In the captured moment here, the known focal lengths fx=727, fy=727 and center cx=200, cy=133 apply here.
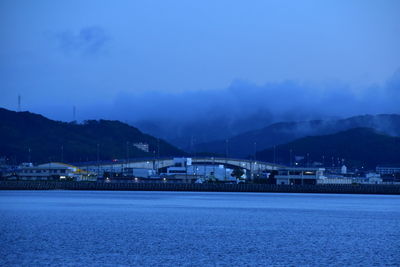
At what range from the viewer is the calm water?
46.5m

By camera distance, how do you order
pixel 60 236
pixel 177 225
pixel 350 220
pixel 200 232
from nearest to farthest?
pixel 60 236
pixel 200 232
pixel 177 225
pixel 350 220

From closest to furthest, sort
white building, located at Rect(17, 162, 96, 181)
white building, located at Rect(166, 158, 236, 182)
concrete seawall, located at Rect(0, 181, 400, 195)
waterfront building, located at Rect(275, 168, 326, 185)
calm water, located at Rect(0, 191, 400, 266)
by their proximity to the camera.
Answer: calm water, located at Rect(0, 191, 400, 266) < concrete seawall, located at Rect(0, 181, 400, 195) < waterfront building, located at Rect(275, 168, 326, 185) < white building, located at Rect(17, 162, 96, 181) < white building, located at Rect(166, 158, 236, 182)

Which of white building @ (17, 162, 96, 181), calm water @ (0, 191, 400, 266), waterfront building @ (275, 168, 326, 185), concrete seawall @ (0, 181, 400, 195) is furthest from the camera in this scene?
white building @ (17, 162, 96, 181)

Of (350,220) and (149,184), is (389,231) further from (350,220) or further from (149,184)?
(149,184)

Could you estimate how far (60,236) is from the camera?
58344 mm

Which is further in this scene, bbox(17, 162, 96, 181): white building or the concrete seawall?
bbox(17, 162, 96, 181): white building

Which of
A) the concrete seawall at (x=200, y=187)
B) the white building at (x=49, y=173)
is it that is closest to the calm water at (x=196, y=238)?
the concrete seawall at (x=200, y=187)

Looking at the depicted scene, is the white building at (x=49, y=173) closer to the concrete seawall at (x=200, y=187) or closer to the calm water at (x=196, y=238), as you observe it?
the concrete seawall at (x=200, y=187)

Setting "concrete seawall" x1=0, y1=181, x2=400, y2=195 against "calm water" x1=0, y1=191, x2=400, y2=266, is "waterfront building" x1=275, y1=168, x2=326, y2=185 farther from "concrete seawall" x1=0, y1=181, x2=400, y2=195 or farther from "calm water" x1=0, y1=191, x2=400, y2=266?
"calm water" x1=0, y1=191, x2=400, y2=266

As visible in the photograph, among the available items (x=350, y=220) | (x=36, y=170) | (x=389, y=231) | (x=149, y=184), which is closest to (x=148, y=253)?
(x=389, y=231)

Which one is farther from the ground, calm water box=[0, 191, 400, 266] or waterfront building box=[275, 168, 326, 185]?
waterfront building box=[275, 168, 326, 185]

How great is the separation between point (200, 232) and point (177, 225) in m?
7.04

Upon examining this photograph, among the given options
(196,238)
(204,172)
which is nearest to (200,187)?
(204,172)

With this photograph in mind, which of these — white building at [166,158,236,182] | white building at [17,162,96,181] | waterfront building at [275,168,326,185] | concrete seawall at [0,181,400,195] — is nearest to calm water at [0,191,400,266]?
concrete seawall at [0,181,400,195]
